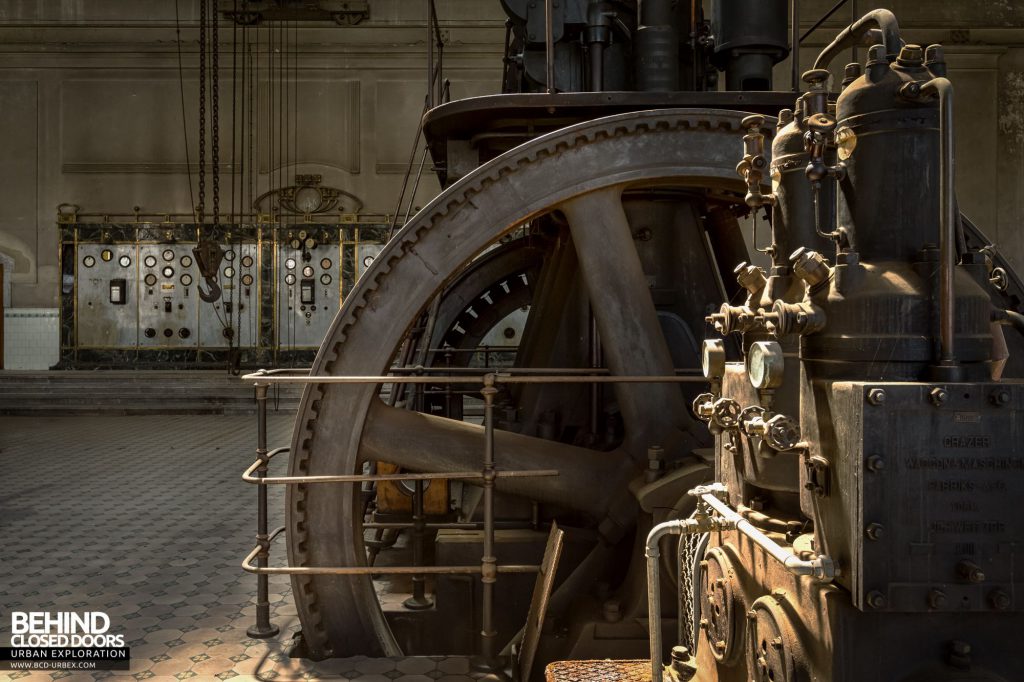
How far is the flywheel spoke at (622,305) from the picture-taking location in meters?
4.08

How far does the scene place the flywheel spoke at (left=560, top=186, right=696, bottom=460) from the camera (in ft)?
13.4

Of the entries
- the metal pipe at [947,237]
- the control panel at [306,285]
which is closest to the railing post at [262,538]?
the metal pipe at [947,237]

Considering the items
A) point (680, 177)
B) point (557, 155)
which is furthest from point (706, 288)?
point (557, 155)

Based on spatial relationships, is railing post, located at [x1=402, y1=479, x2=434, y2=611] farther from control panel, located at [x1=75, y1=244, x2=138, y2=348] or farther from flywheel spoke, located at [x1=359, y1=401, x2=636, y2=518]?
control panel, located at [x1=75, y1=244, x2=138, y2=348]

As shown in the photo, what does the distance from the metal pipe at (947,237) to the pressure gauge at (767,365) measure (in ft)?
1.25

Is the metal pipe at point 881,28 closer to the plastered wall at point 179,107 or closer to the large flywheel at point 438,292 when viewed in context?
the large flywheel at point 438,292

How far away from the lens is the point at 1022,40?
16875 millimetres

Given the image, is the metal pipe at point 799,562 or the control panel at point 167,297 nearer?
Result: the metal pipe at point 799,562

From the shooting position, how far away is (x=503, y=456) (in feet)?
13.7

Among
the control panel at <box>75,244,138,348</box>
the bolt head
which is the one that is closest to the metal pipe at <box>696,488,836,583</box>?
the bolt head

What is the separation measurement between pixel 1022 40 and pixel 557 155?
17.2 metres

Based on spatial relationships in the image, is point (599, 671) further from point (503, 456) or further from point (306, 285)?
point (306, 285)

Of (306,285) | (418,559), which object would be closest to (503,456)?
(418,559)

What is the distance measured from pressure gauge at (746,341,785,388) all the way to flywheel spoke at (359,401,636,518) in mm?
2040
